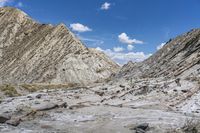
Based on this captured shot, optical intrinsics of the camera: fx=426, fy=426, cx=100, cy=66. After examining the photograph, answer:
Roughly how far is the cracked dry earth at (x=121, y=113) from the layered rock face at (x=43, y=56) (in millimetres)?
56344

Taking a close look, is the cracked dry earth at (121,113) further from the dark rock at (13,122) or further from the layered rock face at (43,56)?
the layered rock face at (43,56)

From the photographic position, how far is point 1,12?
410ft

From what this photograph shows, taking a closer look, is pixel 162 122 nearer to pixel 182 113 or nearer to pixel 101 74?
pixel 182 113

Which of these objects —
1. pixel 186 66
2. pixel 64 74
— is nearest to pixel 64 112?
pixel 186 66

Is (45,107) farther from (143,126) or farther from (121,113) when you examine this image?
(143,126)

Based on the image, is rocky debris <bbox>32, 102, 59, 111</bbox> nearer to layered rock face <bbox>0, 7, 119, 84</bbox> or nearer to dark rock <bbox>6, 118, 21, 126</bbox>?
dark rock <bbox>6, 118, 21, 126</bbox>

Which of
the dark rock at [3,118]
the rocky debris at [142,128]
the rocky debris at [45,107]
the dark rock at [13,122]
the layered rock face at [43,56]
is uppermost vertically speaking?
the layered rock face at [43,56]

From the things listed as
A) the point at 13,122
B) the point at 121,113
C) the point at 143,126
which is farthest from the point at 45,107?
the point at 143,126

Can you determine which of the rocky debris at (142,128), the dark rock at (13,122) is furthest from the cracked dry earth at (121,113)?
the rocky debris at (142,128)

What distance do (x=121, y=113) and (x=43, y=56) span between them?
7573 cm

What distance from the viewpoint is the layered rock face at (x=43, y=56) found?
98.8 meters

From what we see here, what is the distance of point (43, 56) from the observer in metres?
105

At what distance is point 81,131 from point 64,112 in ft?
27.3

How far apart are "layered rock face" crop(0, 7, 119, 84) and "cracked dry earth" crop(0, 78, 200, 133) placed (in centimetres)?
5634
